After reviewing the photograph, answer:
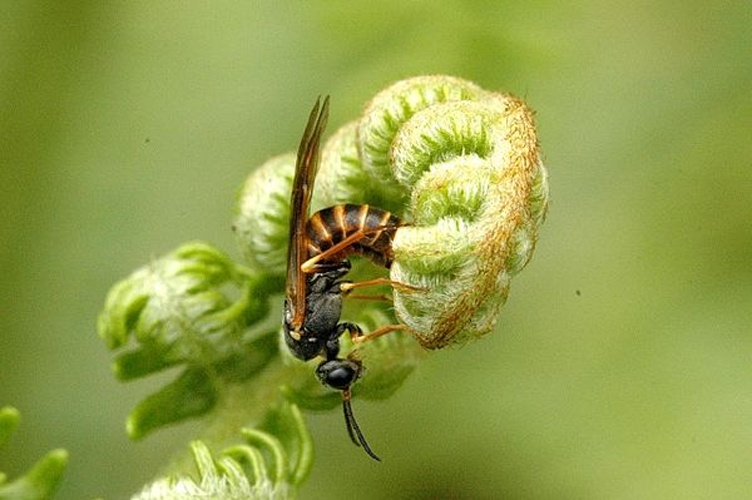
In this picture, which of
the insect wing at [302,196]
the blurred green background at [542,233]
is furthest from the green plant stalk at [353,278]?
the blurred green background at [542,233]

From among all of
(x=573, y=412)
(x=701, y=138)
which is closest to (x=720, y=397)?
(x=573, y=412)

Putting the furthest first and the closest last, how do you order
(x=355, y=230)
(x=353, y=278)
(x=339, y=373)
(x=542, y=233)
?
(x=542, y=233) → (x=353, y=278) → (x=339, y=373) → (x=355, y=230)

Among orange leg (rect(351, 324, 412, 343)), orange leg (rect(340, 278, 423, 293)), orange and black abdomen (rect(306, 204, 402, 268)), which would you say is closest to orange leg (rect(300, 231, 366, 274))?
orange and black abdomen (rect(306, 204, 402, 268))

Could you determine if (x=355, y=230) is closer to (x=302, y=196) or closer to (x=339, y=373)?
(x=302, y=196)

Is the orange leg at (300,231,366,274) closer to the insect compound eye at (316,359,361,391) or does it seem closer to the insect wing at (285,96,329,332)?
the insect wing at (285,96,329,332)

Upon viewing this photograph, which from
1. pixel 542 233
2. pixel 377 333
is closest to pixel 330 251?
pixel 377 333

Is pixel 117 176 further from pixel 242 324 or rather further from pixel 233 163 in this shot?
pixel 242 324
